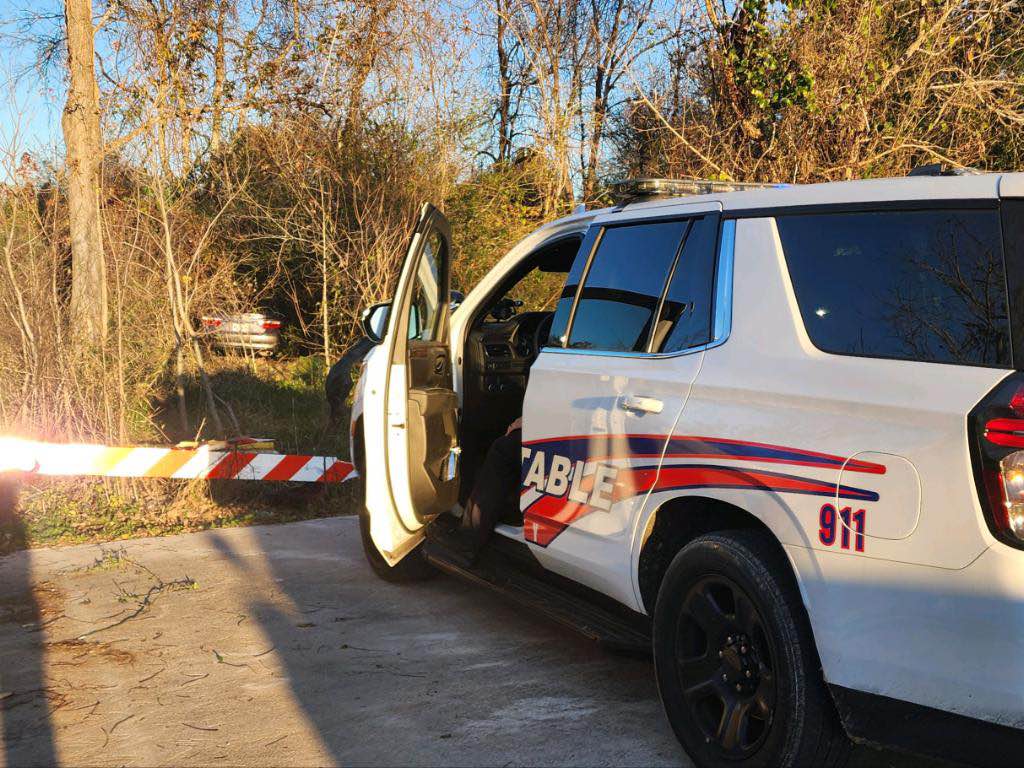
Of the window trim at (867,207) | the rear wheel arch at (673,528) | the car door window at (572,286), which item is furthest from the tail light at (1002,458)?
the car door window at (572,286)

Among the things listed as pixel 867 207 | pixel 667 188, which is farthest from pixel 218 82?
pixel 867 207

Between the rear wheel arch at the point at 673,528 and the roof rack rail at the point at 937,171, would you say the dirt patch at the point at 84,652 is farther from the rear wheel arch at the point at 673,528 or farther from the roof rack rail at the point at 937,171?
the roof rack rail at the point at 937,171

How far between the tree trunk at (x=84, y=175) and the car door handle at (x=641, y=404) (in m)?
5.34

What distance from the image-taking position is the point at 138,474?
22.4ft

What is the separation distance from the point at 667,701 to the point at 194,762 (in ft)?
5.58

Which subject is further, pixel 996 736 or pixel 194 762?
pixel 194 762

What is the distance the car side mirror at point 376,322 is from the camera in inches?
201

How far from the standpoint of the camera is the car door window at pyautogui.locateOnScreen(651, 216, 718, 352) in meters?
3.49

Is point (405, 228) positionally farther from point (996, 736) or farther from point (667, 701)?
point (996, 736)

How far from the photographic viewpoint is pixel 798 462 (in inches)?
113

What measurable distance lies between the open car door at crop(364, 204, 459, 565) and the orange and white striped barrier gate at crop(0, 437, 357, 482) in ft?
7.14

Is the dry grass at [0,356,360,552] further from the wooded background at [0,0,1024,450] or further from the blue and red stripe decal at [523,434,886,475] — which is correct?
the blue and red stripe decal at [523,434,886,475]

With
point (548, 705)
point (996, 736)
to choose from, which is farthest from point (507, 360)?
point (996, 736)

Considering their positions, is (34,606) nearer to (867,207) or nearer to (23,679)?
(23,679)
